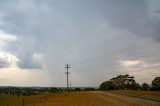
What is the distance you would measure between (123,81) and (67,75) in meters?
59.7

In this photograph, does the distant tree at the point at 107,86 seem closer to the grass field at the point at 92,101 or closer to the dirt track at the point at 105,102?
the grass field at the point at 92,101

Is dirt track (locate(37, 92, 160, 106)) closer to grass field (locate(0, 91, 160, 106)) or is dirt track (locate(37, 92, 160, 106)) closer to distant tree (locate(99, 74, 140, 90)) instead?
grass field (locate(0, 91, 160, 106))

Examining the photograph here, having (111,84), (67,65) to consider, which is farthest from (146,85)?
(67,65)

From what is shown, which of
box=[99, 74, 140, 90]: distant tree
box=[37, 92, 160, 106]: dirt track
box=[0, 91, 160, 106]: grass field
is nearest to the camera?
box=[37, 92, 160, 106]: dirt track

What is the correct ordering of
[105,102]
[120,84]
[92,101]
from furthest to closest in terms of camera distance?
[120,84], [92,101], [105,102]

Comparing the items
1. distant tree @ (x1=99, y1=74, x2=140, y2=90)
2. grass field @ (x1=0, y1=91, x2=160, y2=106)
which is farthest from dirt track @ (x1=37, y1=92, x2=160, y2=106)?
distant tree @ (x1=99, y1=74, x2=140, y2=90)

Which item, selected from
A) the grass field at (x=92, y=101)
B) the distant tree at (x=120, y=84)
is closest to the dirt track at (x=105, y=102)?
the grass field at (x=92, y=101)

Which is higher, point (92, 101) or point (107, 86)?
point (107, 86)

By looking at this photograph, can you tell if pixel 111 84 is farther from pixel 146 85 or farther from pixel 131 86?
pixel 146 85

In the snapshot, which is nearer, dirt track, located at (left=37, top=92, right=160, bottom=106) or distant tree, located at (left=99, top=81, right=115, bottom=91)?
dirt track, located at (left=37, top=92, right=160, bottom=106)

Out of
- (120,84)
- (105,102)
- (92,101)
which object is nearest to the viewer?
(105,102)

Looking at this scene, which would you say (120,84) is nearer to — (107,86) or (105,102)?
(107,86)

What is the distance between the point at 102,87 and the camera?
477ft

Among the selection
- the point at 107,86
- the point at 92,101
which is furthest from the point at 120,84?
the point at 92,101
